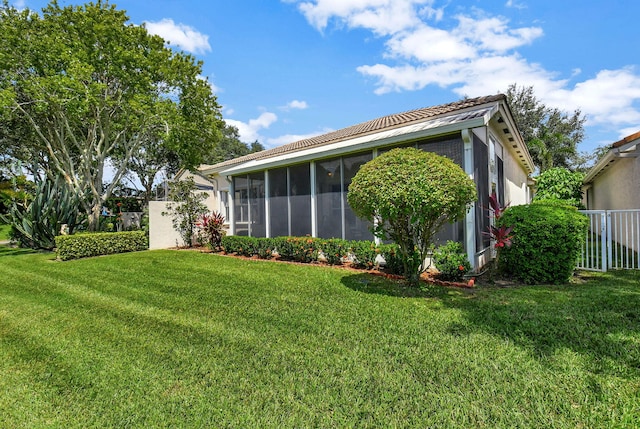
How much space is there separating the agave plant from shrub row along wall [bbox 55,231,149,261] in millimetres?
2855

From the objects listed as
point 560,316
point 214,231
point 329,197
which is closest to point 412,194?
point 560,316

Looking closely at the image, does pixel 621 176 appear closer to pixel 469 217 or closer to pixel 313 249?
pixel 469 217

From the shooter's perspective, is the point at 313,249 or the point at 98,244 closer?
the point at 313,249

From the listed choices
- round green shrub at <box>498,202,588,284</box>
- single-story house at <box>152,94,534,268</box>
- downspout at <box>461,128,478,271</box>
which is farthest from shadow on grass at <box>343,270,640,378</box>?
single-story house at <box>152,94,534,268</box>

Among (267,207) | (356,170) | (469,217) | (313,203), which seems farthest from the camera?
(267,207)

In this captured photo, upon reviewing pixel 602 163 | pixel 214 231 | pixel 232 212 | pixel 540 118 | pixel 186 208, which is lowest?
pixel 214 231

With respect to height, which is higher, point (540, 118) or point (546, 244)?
point (540, 118)

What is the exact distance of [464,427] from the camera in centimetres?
241

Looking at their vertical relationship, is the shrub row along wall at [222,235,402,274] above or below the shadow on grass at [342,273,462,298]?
above

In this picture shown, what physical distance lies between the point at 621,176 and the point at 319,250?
1182cm

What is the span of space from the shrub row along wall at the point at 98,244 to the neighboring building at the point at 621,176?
17.4 metres

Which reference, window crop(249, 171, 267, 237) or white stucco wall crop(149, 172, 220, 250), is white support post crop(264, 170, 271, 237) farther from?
white stucco wall crop(149, 172, 220, 250)

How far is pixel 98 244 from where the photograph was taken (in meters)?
12.7

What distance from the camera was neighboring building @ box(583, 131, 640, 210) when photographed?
8.48m
